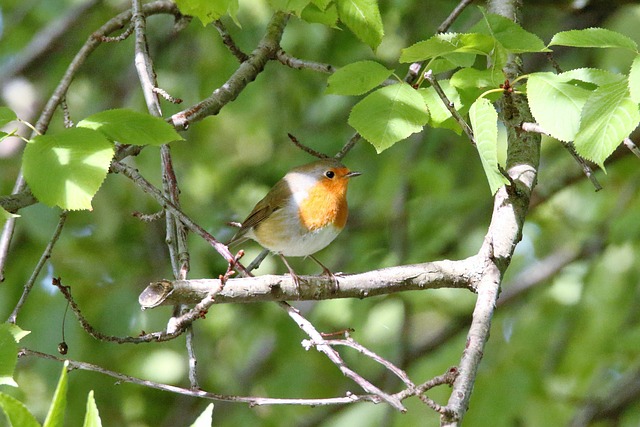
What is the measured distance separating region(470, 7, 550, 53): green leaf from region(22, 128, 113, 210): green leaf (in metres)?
1.31

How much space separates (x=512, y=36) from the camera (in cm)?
278

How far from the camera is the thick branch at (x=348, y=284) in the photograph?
8.71ft

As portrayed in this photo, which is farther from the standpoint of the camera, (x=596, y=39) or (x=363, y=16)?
(x=363, y=16)

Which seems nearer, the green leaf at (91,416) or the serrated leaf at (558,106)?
the green leaf at (91,416)

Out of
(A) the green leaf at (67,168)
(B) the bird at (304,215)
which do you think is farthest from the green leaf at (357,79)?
(B) the bird at (304,215)

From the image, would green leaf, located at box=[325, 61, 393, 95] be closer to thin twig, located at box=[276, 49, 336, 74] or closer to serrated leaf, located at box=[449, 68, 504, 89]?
serrated leaf, located at box=[449, 68, 504, 89]

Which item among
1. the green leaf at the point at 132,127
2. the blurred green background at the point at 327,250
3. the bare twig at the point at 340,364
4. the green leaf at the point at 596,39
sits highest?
the green leaf at the point at 132,127

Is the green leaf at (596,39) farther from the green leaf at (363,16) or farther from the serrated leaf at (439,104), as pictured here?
the green leaf at (363,16)

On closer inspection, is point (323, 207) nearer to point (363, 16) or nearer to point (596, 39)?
point (363, 16)

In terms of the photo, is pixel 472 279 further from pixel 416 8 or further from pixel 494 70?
pixel 416 8

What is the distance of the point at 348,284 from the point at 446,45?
852 mm

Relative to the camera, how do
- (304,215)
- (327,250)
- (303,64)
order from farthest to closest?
(327,250)
(304,215)
(303,64)

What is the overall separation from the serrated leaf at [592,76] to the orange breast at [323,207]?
7.69 feet

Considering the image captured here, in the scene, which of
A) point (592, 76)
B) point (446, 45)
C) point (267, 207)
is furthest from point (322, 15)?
point (267, 207)
